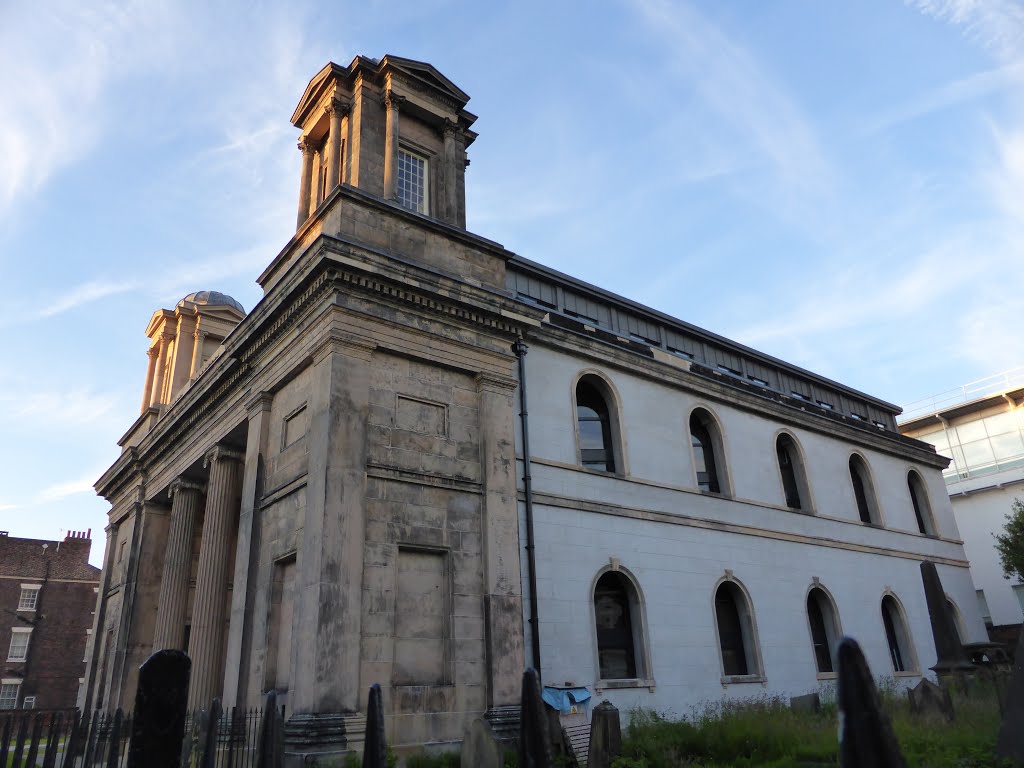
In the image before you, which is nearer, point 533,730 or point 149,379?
point 533,730

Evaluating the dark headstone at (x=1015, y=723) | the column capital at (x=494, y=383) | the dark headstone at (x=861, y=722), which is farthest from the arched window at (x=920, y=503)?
the dark headstone at (x=861, y=722)

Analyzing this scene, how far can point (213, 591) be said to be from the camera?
Answer: 18.1 m

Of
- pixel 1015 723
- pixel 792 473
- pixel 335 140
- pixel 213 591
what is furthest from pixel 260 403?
pixel 792 473

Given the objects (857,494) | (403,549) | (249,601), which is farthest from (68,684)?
(857,494)

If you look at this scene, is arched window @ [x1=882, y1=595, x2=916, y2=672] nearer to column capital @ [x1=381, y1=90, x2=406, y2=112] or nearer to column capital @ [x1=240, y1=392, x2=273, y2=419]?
column capital @ [x1=240, y1=392, x2=273, y2=419]

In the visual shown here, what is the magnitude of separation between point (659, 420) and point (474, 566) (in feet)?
25.9

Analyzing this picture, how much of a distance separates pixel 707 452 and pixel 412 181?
37.4 ft

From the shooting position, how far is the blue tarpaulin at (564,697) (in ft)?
49.6

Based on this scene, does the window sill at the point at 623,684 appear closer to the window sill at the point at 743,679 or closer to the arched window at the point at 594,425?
the window sill at the point at 743,679

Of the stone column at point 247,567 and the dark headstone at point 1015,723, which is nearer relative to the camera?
the dark headstone at point 1015,723

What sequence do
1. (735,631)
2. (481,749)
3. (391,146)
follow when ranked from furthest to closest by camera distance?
(735,631) < (391,146) < (481,749)

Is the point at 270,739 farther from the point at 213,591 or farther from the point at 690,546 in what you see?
the point at 690,546

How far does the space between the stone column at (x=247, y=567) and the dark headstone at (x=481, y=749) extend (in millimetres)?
5751

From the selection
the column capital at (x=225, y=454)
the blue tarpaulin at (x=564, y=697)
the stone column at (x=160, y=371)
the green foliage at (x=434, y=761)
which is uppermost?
the stone column at (x=160, y=371)
